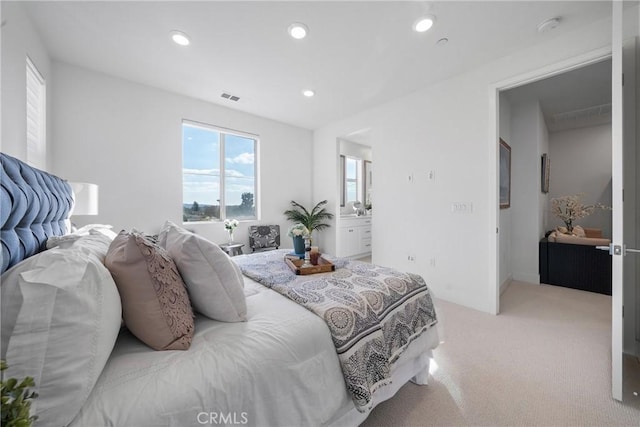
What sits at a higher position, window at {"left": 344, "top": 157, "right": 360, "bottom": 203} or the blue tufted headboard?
window at {"left": 344, "top": 157, "right": 360, "bottom": 203}

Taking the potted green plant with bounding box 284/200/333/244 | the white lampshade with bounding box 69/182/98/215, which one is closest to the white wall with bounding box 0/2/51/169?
the white lampshade with bounding box 69/182/98/215

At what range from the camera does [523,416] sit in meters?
1.38

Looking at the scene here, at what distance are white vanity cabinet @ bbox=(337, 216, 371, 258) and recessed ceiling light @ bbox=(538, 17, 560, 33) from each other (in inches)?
140

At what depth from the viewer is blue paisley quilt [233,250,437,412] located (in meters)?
1.11

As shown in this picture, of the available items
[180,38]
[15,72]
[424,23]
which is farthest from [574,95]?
[15,72]

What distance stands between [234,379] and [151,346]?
0.34 meters

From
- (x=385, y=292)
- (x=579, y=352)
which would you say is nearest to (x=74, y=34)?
(x=385, y=292)

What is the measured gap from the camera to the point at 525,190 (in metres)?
3.76

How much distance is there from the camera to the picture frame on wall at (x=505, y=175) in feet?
11.0

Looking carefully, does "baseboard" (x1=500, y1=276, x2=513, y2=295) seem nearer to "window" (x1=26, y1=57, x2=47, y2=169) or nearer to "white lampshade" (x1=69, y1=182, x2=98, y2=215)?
"white lampshade" (x1=69, y1=182, x2=98, y2=215)

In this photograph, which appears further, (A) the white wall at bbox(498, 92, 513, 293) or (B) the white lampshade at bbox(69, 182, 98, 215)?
(A) the white wall at bbox(498, 92, 513, 293)

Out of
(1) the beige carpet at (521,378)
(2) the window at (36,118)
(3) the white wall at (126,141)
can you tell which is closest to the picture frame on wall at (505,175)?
(1) the beige carpet at (521,378)

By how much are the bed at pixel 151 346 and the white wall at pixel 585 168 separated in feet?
19.1

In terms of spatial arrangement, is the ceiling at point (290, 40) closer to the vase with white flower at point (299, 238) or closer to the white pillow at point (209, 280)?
the vase with white flower at point (299, 238)
